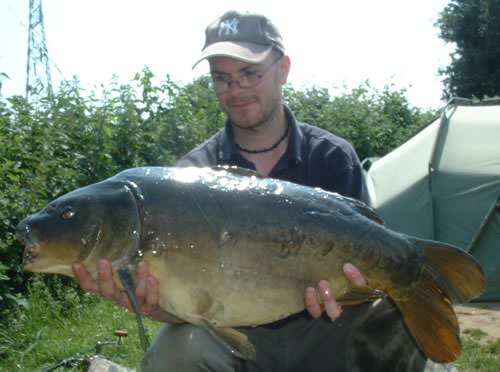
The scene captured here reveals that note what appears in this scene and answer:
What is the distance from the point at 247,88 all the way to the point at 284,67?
318mm

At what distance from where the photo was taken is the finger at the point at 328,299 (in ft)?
8.41

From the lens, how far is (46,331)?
5223 mm

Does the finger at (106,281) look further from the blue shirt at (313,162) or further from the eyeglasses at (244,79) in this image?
the eyeglasses at (244,79)

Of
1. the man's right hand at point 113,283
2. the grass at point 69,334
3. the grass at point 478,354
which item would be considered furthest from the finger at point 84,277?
the grass at point 478,354

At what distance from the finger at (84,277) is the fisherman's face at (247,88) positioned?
45.6 inches

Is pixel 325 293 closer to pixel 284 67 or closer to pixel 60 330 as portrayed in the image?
pixel 284 67

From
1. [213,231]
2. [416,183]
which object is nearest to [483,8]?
[416,183]

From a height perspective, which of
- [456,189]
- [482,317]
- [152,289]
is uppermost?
[152,289]

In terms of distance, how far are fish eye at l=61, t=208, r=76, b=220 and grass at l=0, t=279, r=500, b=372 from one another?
6.72ft

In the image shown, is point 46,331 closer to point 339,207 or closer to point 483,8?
point 339,207

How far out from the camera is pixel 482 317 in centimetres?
616

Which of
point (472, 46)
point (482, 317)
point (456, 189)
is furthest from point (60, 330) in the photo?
point (472, 46)

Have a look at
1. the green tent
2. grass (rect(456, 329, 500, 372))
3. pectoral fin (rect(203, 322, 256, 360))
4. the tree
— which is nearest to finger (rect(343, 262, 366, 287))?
pectoral fin (rect(203, 322, 256, 360))

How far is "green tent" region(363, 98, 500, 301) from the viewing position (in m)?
7.01
